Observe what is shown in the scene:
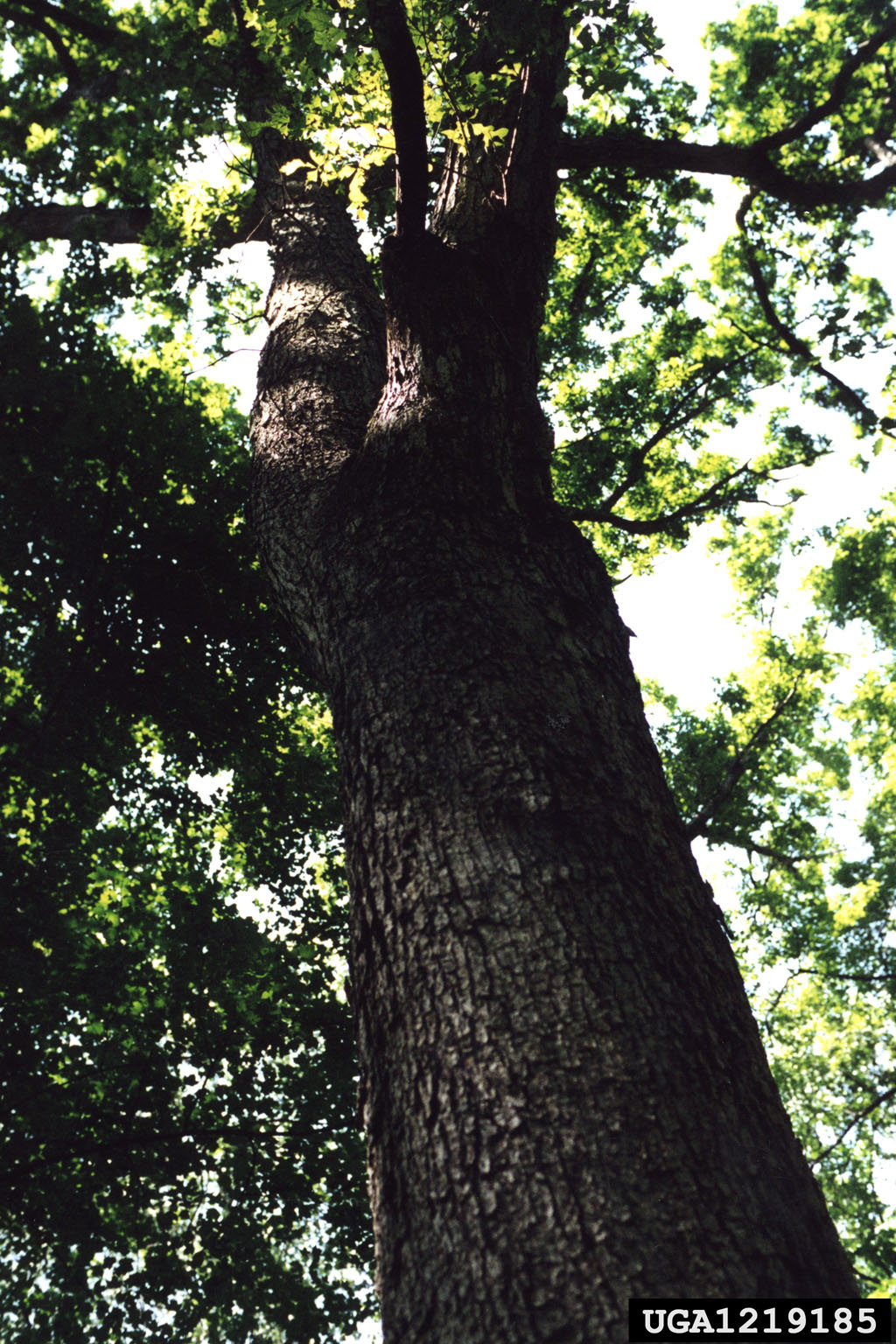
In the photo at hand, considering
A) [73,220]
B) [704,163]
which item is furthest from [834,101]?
[73,220]

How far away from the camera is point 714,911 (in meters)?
1.92

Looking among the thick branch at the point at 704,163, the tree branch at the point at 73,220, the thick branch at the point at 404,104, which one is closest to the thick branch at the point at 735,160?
the thick branch at the point at 704,163

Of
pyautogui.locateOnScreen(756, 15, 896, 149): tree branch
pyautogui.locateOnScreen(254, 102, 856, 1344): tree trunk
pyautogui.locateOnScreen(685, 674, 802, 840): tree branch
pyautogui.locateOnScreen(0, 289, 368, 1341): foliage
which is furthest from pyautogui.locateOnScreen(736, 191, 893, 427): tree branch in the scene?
pyautogui.locateOnScreen(254, 102, 856, 1344): tree trunk

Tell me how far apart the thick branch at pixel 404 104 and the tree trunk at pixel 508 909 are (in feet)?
0.39

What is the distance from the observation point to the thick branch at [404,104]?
98.0 inches

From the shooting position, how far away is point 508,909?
1.71 m

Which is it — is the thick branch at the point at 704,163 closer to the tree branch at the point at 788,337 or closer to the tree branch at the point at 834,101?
the tree branch at the point at 834,101

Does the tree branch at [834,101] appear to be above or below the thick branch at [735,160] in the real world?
above

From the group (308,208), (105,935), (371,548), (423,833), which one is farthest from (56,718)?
(423,833)

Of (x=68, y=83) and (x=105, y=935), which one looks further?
(x=68, y=83)

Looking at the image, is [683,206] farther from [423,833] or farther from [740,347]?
[423,833]

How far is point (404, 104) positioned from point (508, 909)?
2.54 meters

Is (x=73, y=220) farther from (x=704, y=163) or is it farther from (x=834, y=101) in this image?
(x=834, y=101)

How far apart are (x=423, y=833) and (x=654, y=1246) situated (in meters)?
0.92
